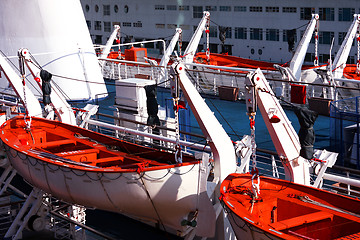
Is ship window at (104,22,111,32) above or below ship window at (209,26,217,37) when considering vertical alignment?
above

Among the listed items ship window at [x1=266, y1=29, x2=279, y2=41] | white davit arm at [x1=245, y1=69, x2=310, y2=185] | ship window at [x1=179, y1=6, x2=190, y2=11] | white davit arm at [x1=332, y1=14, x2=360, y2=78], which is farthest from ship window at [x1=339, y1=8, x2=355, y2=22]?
white davit arm at [x1=245, y1=69, x2=310, y2=185]

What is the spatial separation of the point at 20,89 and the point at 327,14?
1394cm

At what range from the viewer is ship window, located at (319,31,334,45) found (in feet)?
67.4

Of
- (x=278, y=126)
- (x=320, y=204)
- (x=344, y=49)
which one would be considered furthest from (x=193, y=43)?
(x=320, y=204)

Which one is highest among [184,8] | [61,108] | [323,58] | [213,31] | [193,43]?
[184,8]

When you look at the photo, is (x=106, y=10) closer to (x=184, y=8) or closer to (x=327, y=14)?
(x=184, y=8)

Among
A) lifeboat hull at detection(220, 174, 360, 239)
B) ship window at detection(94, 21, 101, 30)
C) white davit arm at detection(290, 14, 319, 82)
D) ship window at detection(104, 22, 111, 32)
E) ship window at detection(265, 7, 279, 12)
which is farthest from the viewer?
ship window at detection(94, 21, 101, 30)

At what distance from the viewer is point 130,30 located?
89.2ft

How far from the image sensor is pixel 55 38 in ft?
42.9

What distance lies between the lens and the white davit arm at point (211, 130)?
6320 millimetres

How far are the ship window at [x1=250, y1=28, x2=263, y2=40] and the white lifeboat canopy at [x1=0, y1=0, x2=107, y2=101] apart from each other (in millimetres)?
10433

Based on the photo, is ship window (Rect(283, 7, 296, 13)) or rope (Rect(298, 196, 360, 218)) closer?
rope (Rect(298, 196, 360, 218))

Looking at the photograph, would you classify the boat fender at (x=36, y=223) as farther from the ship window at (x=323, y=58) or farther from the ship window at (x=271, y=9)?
the ship window at (x=271, y=9)

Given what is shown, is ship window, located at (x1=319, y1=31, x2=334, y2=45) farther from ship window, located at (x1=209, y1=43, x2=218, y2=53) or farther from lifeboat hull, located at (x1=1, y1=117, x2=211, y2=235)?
lifeboat hull, located at (x1=1, y1=117, x2=211, y2=235)
